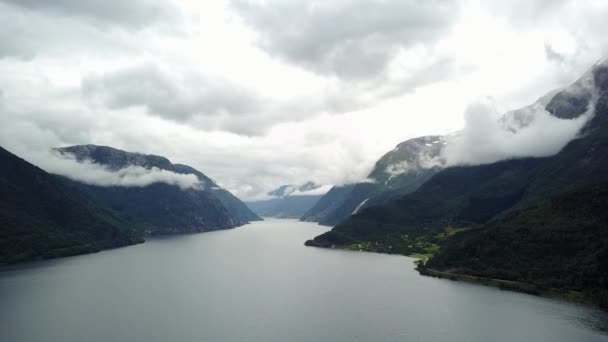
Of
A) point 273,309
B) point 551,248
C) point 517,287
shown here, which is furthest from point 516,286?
point 273,309

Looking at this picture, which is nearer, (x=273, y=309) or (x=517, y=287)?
(x=273, y=309)

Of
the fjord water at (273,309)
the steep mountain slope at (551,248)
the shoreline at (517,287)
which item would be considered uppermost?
the steep mountain slope at (551,248)

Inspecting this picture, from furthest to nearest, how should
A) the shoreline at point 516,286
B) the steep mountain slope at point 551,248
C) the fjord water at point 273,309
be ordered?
the steep mountain slope at point 551,248, the shoreline at point 516,286, the fjord water at point 273,309

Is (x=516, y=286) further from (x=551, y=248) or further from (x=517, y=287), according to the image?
(x=551, y=248)

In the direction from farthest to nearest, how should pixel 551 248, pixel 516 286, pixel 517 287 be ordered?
pixel 551 248
pixel 516 286
pixel 517 287

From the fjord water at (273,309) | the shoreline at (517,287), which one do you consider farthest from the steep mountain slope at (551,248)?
the fjord water at (273,309)

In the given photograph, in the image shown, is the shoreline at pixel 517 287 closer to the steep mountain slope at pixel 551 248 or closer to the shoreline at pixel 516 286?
the shoreline at pixel 516 286

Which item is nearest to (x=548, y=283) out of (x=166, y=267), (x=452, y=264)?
(x=452, y=264)

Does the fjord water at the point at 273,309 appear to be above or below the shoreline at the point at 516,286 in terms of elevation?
below
